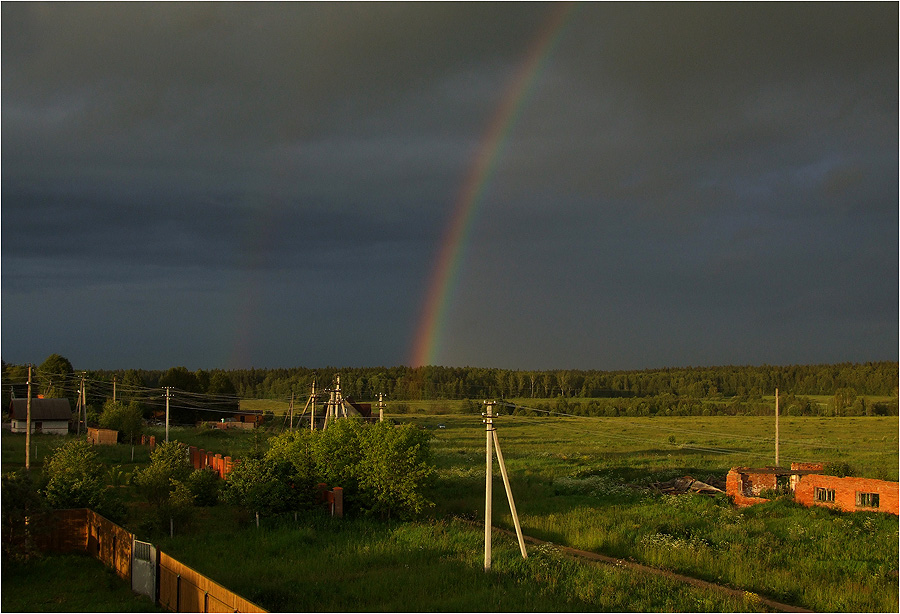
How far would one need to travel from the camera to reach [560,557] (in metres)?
21.2

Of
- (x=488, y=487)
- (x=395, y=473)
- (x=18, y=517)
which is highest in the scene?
(x=488, y=487)

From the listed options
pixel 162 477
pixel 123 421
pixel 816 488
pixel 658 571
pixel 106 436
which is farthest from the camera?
pixel 123 421

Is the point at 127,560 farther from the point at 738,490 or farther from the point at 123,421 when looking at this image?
the point at 123,421

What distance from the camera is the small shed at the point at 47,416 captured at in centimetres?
5912

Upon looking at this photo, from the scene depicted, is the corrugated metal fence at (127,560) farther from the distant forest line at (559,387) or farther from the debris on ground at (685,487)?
the distant forest line at (559,387)

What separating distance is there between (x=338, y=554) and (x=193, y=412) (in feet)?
206

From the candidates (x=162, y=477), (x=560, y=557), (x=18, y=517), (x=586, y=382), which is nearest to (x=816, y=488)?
(x=560, y=557)

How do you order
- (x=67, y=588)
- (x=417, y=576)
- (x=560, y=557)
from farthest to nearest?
(x=560, y=557)
(x=417, y=576)
(x=67, y=588)

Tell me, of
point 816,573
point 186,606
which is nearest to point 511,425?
point 816,573

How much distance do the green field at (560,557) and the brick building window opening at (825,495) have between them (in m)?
1.23

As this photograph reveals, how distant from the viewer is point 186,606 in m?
15.1

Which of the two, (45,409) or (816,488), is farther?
(45,409)

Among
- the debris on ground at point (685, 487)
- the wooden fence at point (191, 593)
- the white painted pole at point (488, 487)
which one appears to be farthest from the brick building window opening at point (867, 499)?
the wooden fence at point (191, 593)

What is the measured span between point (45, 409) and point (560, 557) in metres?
53.9
